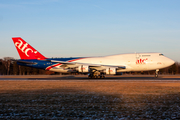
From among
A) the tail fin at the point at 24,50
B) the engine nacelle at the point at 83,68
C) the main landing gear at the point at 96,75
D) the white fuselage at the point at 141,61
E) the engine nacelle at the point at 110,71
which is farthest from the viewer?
the tail fin at the point at 24,50

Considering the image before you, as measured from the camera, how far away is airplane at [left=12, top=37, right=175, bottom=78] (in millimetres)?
31484

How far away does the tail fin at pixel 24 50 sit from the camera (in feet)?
117

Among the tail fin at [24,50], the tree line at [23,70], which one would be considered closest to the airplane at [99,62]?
the tail fin at [24,50]

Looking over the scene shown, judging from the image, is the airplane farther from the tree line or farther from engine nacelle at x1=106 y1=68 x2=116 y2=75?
the tree line

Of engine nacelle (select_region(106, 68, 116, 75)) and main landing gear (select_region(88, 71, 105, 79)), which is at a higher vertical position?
engine nacelle (select_region(106, 68, 116, 75))

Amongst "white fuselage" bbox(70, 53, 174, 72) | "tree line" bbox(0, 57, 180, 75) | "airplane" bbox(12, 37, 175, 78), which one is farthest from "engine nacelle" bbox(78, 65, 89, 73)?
"tree line" bbox(0, 57, 180, 75)

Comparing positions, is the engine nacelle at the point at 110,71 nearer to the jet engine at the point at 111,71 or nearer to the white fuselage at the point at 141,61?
→ the jet engine at the point at 111,71

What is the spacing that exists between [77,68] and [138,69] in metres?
10.2

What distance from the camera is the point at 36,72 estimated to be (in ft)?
234

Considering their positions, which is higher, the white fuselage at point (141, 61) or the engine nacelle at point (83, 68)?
the white fuselage at point (141, 61)

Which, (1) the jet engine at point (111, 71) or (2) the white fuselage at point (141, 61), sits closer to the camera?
(1) the jet engine at point (111, 71)

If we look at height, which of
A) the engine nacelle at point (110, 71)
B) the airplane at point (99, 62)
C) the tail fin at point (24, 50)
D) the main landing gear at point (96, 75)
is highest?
the tail fin at point (24, 50)

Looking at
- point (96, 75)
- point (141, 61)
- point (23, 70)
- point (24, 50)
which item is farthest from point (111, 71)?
point (23, 70)

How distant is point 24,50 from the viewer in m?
35.7
